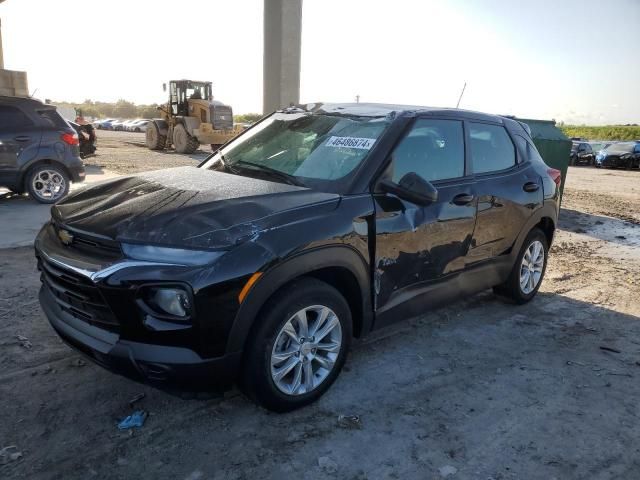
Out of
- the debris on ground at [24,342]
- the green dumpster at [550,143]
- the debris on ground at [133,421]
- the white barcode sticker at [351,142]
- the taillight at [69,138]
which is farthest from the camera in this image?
the green dumpster at [550,143]

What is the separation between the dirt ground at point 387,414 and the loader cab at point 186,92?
19.0 m

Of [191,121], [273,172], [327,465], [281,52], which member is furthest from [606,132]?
[327,465]

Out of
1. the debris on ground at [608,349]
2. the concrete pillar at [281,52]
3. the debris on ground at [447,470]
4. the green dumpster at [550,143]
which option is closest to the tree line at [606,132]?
the concrete pillar at [281,52]

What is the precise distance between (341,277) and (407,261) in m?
0.57

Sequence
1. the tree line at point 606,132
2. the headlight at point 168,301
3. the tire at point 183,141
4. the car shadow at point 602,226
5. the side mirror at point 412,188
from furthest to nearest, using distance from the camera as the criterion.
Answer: the tree line at point 606,132, the tire at point 183,141, the car shadow at point 602,226, the side mirror at point 412,188, the headlight at point 168,301

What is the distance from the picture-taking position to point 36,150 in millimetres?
8648

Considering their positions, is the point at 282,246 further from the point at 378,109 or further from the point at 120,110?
the point at 120,110

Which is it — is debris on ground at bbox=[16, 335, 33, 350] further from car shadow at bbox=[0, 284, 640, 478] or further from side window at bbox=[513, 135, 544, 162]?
side window at bbox=[513, 135, 544, 162]

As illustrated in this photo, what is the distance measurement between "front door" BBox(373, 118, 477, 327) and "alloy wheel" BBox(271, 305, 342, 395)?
1.34ft

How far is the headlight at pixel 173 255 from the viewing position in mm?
2451

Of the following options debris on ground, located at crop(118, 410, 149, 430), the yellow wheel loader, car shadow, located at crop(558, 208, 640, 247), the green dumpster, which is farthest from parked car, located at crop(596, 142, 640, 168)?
debris on ground, located at crop(118, 410, 149, 430)

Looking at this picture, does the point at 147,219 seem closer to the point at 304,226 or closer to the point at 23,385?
the point at 304,226

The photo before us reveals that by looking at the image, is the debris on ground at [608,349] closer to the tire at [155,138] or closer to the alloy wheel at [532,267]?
the alloy wheel at [532,267]

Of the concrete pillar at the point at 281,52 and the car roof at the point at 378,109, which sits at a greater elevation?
the concrete pillar at the point at 281,52
